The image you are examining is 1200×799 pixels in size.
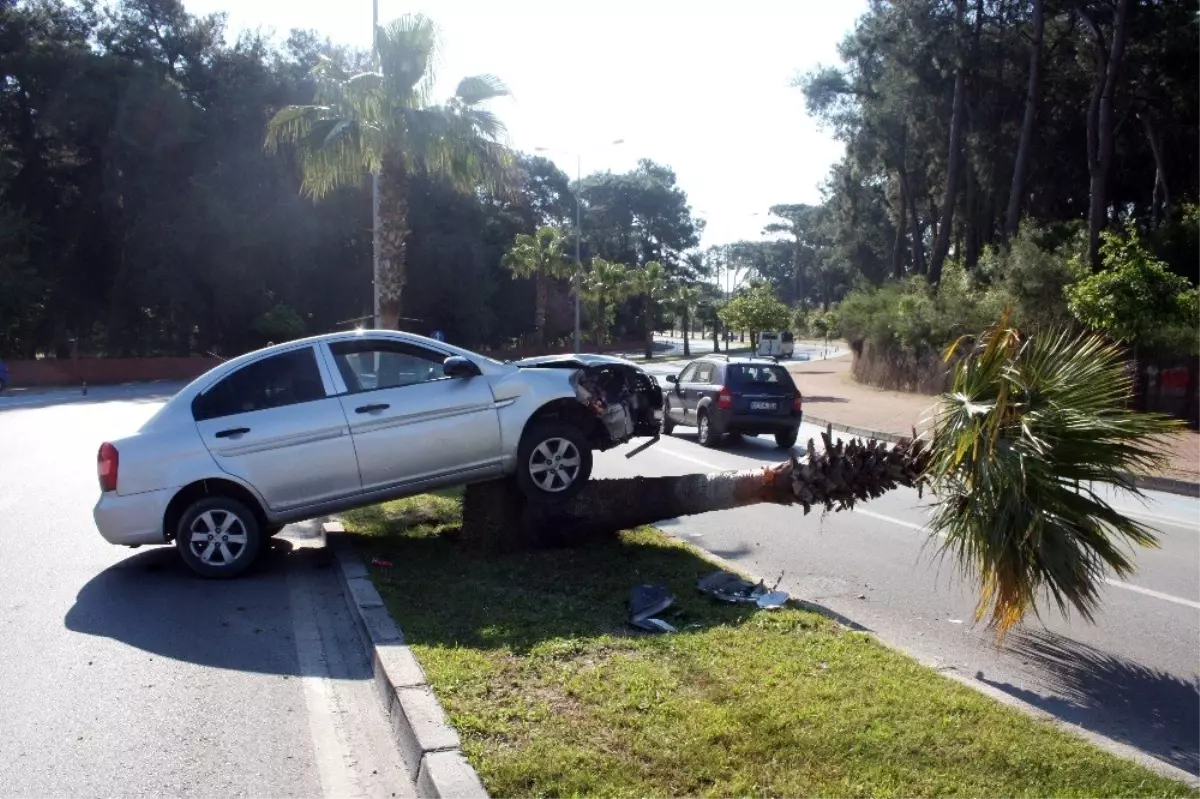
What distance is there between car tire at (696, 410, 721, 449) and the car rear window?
0.85 meters

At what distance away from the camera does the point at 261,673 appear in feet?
20.4

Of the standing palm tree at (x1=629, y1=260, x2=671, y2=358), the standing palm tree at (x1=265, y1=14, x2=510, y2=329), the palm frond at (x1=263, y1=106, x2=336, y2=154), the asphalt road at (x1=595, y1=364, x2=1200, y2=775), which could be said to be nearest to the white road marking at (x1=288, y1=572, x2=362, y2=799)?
the asphalt road at (x1=595, y1=364, x2=1200, y2=775)

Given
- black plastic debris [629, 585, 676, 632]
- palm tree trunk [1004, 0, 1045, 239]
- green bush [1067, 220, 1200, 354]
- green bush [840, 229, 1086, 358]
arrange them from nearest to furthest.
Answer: black plastic debris [629, 585, 676, 632]
green bush [1067, 220, 1200, 354]
green bush [840, 229, 1086, 358]
palm tree trunk [1004, 0, 1045, 239]

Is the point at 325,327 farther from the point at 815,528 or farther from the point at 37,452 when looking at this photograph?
the point at 815,528

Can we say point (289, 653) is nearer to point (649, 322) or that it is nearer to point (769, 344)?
point (769, 344)

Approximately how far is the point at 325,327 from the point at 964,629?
50.0m

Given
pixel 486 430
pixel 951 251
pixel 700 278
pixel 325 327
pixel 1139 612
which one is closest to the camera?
pixel 1139 612

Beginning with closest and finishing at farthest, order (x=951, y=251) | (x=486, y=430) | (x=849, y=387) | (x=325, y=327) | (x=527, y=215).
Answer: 1. (x=486, y=430)
2. (x=849, y=387)
3. (x=325, y=327)
4. (x=951, y=251)
5. (x=527, y=215)

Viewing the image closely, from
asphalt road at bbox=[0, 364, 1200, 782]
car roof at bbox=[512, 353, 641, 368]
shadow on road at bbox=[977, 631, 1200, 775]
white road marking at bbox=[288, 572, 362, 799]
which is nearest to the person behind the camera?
white road marking at bbox=[288, 572, 362, 799]

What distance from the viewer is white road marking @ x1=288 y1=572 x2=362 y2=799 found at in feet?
15.7

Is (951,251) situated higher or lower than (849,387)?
higher

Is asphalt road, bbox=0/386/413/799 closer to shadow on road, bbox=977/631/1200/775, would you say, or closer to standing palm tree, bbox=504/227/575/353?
shadow on road, bbox=977/631/1200/775

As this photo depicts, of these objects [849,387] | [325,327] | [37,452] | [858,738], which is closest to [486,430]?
[858,738]

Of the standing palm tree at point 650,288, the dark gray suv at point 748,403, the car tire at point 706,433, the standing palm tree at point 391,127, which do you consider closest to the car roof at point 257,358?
the standing palm tree at point 391,127
